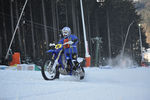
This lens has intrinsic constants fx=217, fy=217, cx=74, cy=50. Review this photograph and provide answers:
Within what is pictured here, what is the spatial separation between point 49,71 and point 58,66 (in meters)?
0.32

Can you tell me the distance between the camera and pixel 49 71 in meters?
6.34

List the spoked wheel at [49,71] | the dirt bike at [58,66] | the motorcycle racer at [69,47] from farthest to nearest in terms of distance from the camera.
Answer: the motorcycle racer at [69,47] → the dirt bike at [58,66] → the spoked wheel at [49,71]

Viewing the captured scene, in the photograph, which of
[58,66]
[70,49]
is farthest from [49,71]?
[70,49]

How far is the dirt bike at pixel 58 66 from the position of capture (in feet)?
20.6

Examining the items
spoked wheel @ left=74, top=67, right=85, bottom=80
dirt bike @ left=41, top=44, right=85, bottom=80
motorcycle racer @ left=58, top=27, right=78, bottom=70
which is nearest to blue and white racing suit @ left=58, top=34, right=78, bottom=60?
motorcycle racer @ left=58, top=27, right=78, bottom=70

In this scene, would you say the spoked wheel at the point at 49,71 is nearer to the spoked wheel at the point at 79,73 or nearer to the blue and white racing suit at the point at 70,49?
the blue and white racing suit at the point at 70,49

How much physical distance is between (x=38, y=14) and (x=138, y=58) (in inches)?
1482

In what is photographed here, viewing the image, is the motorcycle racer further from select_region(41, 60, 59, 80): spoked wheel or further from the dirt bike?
select_region(41, 60, 59, 80): spoked wheel

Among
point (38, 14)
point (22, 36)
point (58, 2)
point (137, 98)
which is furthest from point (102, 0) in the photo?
point (137, 98)

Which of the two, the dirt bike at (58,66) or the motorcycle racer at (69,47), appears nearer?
the dirt bike at (58,66)

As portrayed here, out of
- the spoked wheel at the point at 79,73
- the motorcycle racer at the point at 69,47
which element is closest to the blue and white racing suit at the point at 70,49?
the motorcycle racer at the point at 69,47

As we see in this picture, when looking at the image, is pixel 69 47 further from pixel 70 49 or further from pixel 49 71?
pixel 49 71

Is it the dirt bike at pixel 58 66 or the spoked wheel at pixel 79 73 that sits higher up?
the dirt bike at pixel 58 66

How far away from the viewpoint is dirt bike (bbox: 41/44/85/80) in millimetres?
6284
